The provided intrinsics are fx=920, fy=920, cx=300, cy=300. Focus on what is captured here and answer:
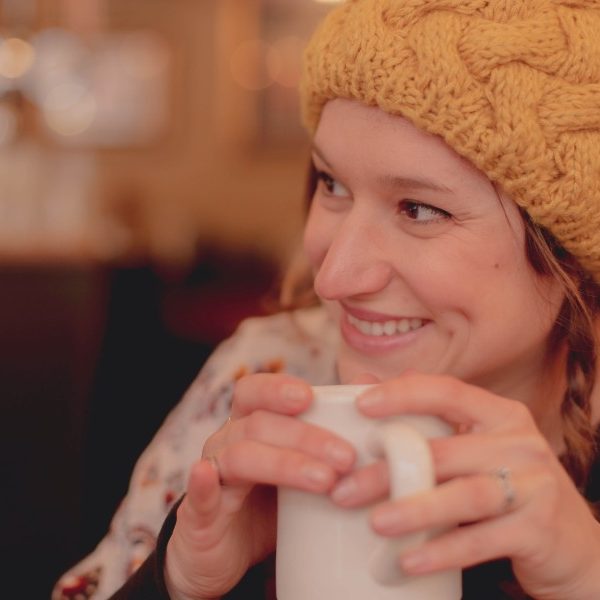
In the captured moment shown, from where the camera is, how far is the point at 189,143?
16.4 ft

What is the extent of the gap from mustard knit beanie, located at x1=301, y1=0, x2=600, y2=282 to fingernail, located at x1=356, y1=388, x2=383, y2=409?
0.38 meters

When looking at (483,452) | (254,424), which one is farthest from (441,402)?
(254,424)

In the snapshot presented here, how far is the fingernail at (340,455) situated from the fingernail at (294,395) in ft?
0.15

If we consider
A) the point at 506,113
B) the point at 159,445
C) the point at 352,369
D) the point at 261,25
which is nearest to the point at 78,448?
the point at 159,445

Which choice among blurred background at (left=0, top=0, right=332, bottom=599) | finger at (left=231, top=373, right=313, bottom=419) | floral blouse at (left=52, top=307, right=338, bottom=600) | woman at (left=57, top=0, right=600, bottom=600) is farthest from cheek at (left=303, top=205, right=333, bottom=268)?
blurred background at (left=0, top=0, right=332, bottom=599)

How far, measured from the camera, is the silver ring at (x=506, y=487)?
74 cm

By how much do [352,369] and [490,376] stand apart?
185mm

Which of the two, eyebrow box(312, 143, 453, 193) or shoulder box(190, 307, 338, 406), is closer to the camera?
eyebrow box(312, 143, 453, 193)

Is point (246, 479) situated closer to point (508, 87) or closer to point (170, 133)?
point (508, 87)

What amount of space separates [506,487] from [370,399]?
→ 0.45 ft

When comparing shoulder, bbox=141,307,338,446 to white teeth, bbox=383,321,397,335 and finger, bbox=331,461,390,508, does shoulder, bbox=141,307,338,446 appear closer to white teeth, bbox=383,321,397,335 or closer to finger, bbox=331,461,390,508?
white teeth, bbox=383,321,397,335

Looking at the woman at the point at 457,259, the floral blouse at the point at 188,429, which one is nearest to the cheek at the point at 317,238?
the woman at the point at 457,259

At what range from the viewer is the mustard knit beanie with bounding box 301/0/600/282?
982 millimetres

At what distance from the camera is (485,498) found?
28.7 inches
